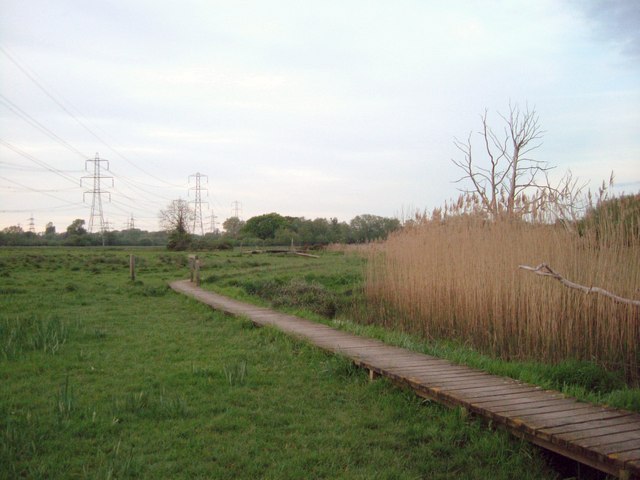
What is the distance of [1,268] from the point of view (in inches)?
858

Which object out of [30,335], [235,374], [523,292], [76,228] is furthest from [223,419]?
[76,228]

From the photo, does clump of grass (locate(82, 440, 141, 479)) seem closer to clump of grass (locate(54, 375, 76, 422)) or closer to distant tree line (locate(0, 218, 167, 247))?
clump of grass (locate(54, 375, 76, 422))

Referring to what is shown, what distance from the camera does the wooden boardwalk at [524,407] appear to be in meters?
3.32

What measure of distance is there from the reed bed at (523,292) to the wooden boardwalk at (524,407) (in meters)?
1.40

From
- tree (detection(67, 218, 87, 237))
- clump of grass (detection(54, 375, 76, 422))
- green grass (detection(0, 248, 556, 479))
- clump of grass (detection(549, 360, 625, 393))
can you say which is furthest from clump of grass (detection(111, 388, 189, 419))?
tree (detection(67, 218, 87, 237))

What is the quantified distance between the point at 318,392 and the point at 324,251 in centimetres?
3421

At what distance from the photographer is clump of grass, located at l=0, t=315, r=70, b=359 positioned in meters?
6.79

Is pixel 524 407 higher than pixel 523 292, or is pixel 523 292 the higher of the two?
pixel 523 292

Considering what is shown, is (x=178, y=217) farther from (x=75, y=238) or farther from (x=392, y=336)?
(x=392, y=336)

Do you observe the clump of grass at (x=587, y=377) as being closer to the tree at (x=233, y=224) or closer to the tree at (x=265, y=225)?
the tree at (x=265, y=225)

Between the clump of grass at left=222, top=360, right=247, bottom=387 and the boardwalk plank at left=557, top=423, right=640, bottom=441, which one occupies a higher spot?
the boardwalk plank at left=557, top=423, right=640, bottom=441

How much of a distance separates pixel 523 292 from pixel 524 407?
108 inches

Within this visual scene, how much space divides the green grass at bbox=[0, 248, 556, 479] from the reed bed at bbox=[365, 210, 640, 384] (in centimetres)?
231

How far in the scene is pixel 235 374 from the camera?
18.7 ft
